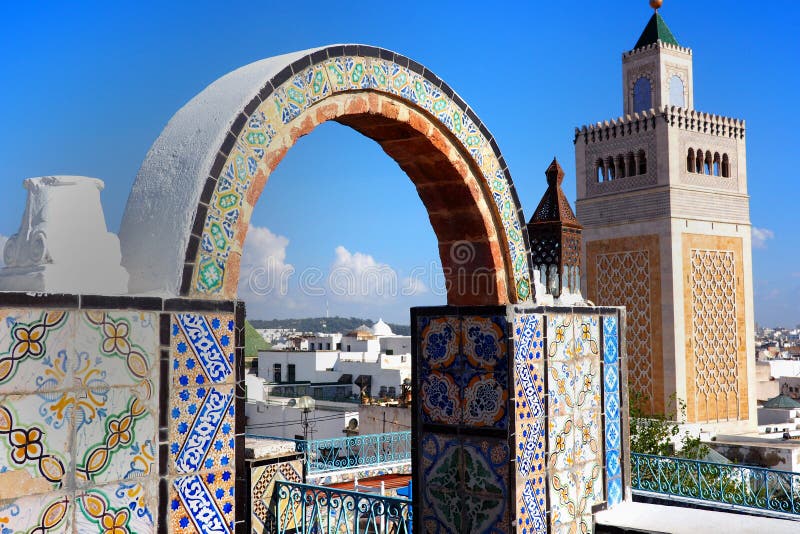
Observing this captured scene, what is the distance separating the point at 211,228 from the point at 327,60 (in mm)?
862

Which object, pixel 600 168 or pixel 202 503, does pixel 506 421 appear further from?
pixel 600 168

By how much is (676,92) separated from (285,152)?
1536cm

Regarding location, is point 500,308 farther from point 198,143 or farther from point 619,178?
point 619,178

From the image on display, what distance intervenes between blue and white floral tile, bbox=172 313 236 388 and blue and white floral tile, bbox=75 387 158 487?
14cm

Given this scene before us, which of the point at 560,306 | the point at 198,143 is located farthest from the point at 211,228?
the point at 560,306

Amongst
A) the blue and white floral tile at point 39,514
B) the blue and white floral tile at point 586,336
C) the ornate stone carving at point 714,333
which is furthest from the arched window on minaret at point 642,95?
the blue and white floral tile at point 39,514

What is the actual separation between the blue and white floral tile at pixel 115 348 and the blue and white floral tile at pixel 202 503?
372 mm

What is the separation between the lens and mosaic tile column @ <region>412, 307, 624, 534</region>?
11.9 ft

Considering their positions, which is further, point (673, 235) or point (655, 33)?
point (655, 33)

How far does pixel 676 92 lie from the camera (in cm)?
1659

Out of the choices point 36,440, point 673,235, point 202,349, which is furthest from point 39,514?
point 673,235

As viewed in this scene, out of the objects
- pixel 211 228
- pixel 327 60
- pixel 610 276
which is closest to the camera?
pixel 211 228

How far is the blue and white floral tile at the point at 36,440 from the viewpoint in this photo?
2090 millimetres

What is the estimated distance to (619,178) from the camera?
16656 millimetres
